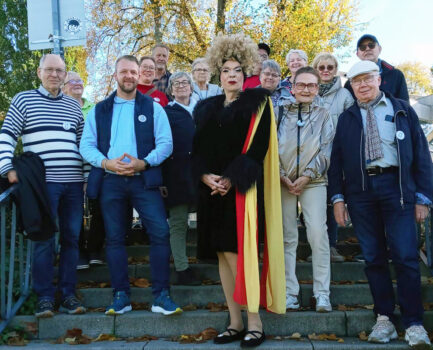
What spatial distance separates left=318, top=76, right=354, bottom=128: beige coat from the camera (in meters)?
4.82

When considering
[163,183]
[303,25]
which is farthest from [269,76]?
[303,25]

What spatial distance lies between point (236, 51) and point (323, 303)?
2.17 m

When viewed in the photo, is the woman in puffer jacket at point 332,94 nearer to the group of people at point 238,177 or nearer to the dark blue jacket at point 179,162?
the group of people at point 238,177

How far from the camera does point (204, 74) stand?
577cm

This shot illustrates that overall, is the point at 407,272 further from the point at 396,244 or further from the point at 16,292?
the point at 16,292

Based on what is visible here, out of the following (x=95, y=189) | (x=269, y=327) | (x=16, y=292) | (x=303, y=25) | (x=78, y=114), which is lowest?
(x=269, y=327)

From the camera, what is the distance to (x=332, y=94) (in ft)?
16.2

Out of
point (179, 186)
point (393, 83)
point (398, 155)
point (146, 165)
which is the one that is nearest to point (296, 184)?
point (398, 155)

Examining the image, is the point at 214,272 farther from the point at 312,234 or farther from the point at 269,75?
the point at 269,75

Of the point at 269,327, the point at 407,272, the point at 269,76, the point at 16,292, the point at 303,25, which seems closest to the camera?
the point at 407,272

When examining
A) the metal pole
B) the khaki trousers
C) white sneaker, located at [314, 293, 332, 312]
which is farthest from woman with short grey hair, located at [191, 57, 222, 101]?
white sneaker, located at [314, 293, 332, 312]

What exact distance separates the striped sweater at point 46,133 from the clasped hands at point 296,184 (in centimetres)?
180

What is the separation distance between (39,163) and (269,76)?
2.47 metres

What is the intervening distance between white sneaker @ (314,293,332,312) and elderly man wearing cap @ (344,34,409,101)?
7.64ft
